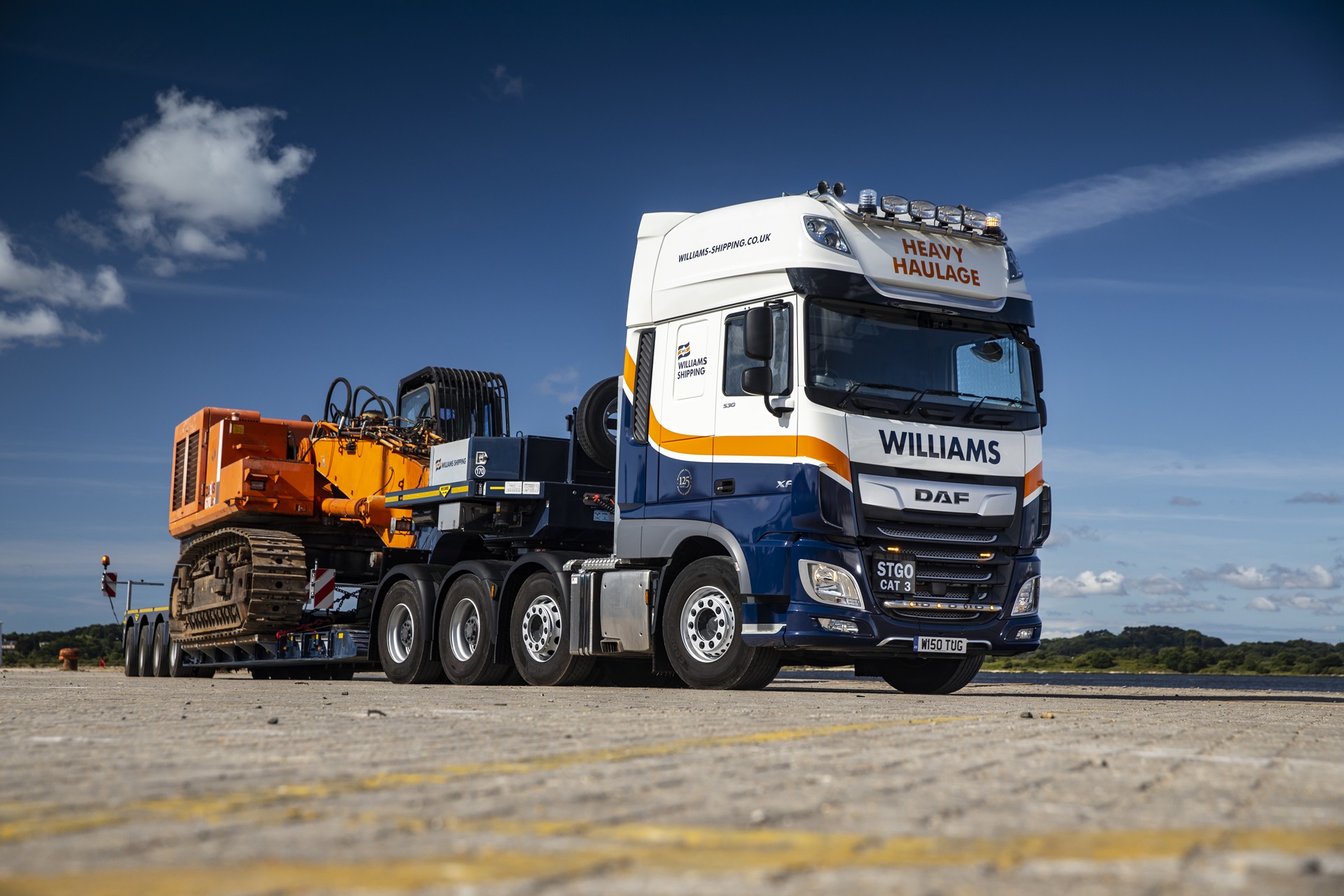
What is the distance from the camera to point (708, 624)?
37.5ft

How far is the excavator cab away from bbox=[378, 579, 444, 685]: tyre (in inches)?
85.2

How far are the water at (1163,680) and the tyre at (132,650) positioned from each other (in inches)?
428

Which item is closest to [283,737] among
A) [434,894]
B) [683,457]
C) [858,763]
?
[858,763]

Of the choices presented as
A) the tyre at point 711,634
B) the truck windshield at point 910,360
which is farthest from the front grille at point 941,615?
the truck windshield at point 910,360

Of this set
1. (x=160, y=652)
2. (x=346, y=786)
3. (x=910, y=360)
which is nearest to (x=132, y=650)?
(x=160, y=652)

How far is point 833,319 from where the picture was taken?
11.0 meters

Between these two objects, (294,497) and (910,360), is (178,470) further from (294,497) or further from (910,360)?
(910,360)

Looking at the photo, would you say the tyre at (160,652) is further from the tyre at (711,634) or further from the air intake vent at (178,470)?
the tyre at (711,634)

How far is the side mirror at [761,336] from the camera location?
10.7 metres

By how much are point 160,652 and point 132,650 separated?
190 centimetres

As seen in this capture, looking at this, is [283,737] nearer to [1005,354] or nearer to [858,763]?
[858,763]

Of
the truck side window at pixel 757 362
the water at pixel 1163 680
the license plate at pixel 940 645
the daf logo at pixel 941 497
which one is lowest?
the water at pixel 1163 680

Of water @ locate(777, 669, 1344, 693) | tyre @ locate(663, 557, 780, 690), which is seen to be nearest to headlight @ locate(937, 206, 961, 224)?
tyre @ locate(663, 557, 780, 690)

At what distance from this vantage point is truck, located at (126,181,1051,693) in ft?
35.4
